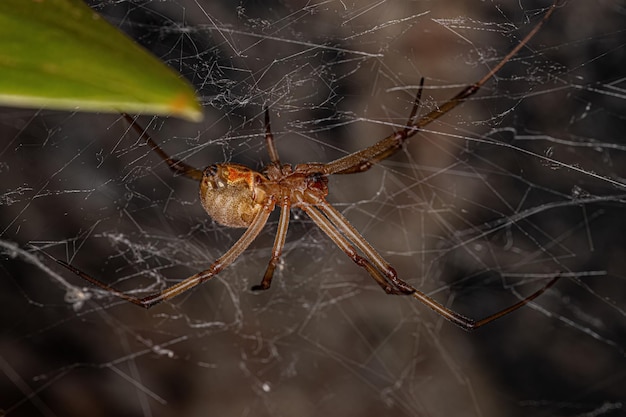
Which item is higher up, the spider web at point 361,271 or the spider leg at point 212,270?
the spider leg at point 212,270

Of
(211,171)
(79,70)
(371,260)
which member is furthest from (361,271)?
(79,70)

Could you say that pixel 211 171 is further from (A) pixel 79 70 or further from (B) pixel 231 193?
(A) pixel 79 70

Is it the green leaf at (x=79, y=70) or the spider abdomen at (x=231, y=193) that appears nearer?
the green leaf at (x=79, y=70)

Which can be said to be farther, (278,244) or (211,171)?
(278,244)

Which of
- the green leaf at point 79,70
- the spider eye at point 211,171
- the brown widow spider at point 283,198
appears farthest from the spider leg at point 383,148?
the green leaf at point 79,70

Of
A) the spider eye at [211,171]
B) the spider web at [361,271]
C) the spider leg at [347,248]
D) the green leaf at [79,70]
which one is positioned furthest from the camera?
the spider web at [361,271]

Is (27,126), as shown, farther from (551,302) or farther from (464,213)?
(551,302)

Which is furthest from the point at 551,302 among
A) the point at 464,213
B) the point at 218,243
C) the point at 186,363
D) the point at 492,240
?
the point at 186,363

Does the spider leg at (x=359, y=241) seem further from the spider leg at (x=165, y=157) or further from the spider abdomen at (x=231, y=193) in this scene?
the spider leg at (x=165, y=157)
